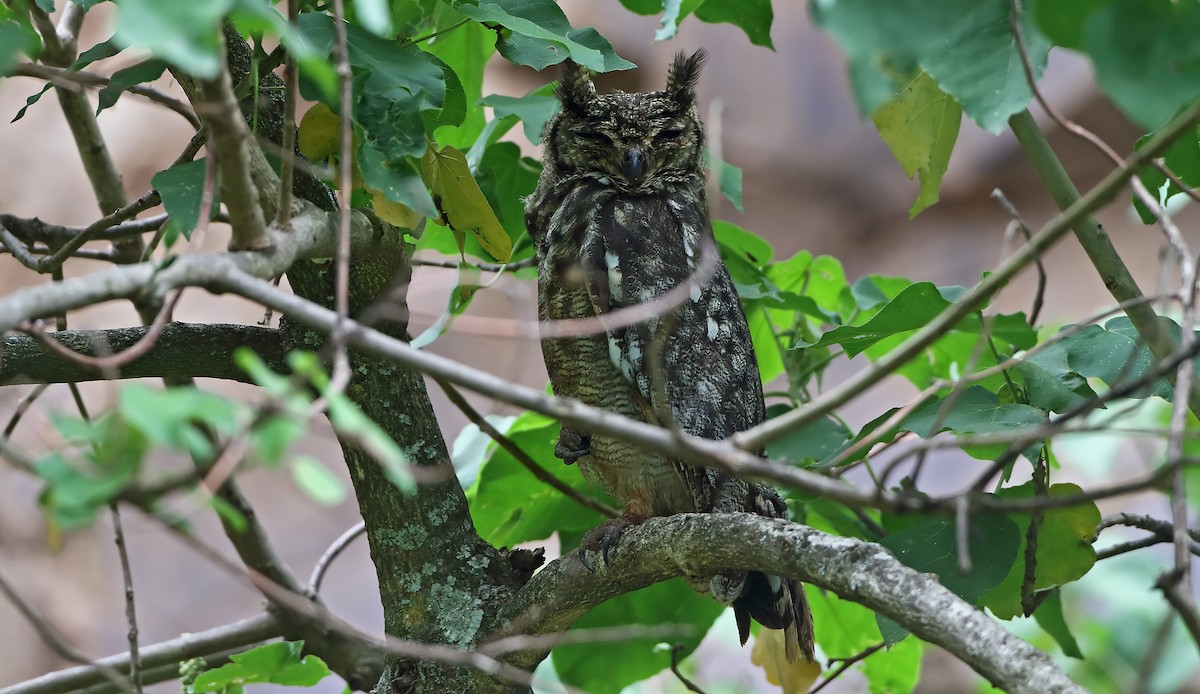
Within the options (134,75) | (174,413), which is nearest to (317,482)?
(174,413)

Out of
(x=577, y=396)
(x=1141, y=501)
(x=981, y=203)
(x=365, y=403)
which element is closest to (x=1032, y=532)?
(x=577, y=396)

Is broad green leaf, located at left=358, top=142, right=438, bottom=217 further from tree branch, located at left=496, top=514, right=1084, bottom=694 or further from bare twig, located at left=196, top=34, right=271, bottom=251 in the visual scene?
tree branch, located at left=496, top=514, right=1084, bottom=694

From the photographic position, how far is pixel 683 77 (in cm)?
294

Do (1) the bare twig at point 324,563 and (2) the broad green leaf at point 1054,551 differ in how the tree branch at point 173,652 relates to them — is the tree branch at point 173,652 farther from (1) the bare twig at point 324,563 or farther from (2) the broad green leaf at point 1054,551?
(2) the broad green leaf at point 1054,551

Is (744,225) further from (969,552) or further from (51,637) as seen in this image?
(51,637)

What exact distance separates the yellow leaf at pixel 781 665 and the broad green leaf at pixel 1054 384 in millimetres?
762

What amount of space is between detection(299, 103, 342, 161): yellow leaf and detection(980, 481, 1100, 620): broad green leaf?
1.39 meters

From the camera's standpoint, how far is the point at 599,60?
1785 millimetres

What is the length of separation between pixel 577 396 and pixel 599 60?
3.15 feet

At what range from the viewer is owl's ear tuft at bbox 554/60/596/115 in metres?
2.80

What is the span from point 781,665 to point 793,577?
1.00m

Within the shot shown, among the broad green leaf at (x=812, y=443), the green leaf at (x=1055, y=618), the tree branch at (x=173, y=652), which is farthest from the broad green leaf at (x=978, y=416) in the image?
the tree branch at (x=173, y=652)

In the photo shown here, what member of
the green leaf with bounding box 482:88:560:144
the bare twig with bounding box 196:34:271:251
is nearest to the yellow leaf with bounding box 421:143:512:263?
the green leaf with bounding box 482:88:560:144

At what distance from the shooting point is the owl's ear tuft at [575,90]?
2799 millimetres
